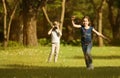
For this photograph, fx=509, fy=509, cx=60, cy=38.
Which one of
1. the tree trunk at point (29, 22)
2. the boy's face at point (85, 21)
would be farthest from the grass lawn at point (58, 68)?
the tree trunk at point (29, 22)

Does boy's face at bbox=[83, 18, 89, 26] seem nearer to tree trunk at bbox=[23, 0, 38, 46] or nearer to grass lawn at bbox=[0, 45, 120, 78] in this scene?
grass lawn at bbox=[0, 45, 120, 78]

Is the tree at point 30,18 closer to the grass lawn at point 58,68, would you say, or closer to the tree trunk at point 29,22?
the tree trunk at point 29,22

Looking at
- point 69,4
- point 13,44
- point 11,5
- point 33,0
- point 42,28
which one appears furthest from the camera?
point 42,28

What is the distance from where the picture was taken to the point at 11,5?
5528cm

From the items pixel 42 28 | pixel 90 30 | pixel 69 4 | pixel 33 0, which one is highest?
pixel 90 30

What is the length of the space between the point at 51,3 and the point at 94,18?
13.6 metres

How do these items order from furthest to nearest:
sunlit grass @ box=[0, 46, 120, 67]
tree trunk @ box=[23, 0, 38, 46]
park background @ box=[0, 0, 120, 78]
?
park background @ box=[0, 0, 120, 78], tree trunk @ box=[23, 0, 38, 46], sunlit grass @ box=[0, 46, 120, 67]

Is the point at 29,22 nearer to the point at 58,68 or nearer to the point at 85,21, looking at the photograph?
the point at 58,68

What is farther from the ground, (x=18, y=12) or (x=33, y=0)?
(x=33, y=0)

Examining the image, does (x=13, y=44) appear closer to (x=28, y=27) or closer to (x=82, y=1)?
(x=28, y=27)

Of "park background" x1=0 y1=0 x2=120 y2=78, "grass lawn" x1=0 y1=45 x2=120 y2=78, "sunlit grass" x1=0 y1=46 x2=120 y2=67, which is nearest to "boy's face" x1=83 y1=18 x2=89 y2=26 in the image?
"grass lawn" x1=0 y1=45 x2=120 y2=78

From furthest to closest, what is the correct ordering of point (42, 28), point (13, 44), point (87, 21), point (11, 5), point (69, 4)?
point (42, 28) → point (69, 4) → point (11, 5) → point (13, 44) → point (87, 21)

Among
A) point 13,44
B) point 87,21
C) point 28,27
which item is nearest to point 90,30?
point 87,21

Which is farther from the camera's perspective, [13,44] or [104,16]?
[104,16]
